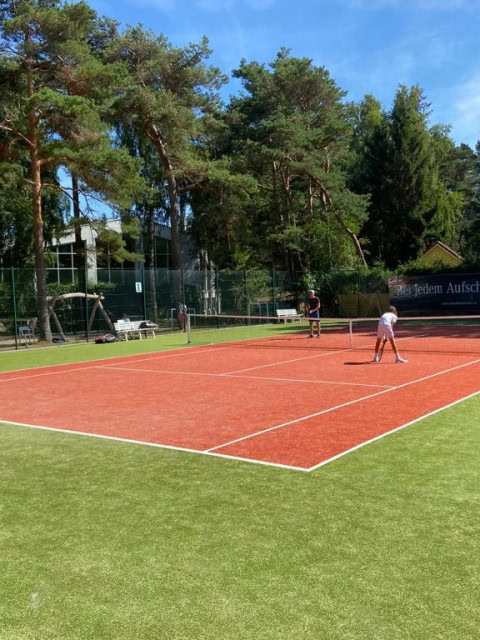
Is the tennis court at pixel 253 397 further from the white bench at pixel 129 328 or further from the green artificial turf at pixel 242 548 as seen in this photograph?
the white bench at pixel 129 328

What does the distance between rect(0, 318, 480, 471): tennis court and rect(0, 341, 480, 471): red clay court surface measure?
2 cm

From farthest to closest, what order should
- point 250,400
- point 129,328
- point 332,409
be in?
point 129,328, point 250,400, point 332,409

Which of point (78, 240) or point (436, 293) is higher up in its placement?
point (78, 240)

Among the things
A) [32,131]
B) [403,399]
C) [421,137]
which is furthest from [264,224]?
[403,399]

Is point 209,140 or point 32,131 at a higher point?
point 209,140

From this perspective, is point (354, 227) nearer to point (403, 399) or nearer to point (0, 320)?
point (0, 320)

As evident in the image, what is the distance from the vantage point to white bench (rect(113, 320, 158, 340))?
24578 mm

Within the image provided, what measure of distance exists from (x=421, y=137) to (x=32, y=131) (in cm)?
3651

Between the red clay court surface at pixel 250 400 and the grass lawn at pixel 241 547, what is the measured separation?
0.68 m

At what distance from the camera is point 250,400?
31.6ft

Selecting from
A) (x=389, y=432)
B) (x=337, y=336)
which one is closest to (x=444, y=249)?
(x=337, y=336)

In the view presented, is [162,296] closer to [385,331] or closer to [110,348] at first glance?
[110,348]

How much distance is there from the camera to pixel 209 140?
39.6 meters

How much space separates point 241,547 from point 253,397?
582 centimetres
